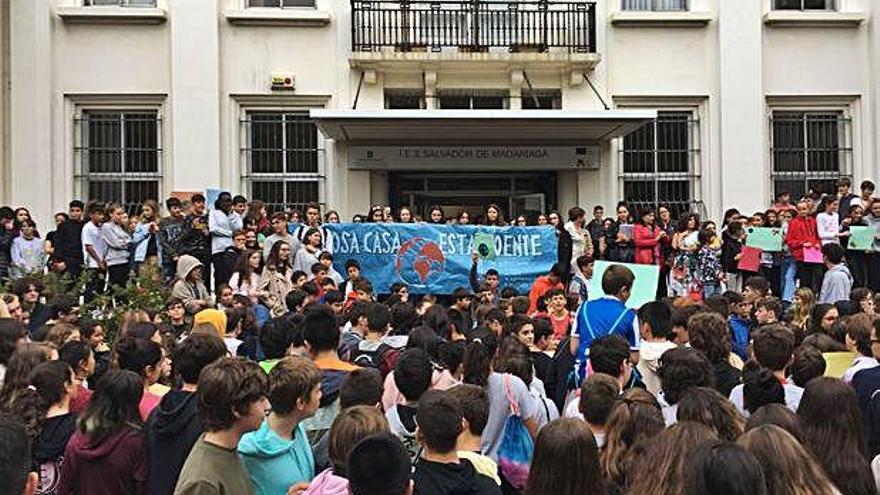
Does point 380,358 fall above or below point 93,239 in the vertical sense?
below

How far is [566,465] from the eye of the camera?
3809 millimetres

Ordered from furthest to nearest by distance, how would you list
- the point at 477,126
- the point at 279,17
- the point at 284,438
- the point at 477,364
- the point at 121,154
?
the point at 121,154 < the point at 279,17 < the point at 477,126 < the point at 477,364 < the point at 284,438

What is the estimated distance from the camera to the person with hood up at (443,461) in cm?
402

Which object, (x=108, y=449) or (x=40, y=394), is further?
(x=40, y=394)

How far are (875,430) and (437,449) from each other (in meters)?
2.69

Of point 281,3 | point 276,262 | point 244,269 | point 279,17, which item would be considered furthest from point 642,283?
point 281,3

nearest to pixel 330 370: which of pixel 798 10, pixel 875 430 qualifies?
pixel 875 430

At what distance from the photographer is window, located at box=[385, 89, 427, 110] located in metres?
19.2

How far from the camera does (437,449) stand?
162 inches

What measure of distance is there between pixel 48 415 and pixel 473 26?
14.9 metres

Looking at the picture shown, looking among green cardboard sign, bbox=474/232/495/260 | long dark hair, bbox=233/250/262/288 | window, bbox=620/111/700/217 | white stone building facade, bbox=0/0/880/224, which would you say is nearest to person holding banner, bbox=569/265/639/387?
long dark hair, bbox=233/250/262/288

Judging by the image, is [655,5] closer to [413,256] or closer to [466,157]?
[466,157]

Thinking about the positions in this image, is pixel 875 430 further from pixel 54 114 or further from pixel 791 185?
pixel 54 114

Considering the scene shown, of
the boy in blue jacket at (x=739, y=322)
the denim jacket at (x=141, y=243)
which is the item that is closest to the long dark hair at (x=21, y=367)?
the boy in blue jacket at (x=739, y=322)
